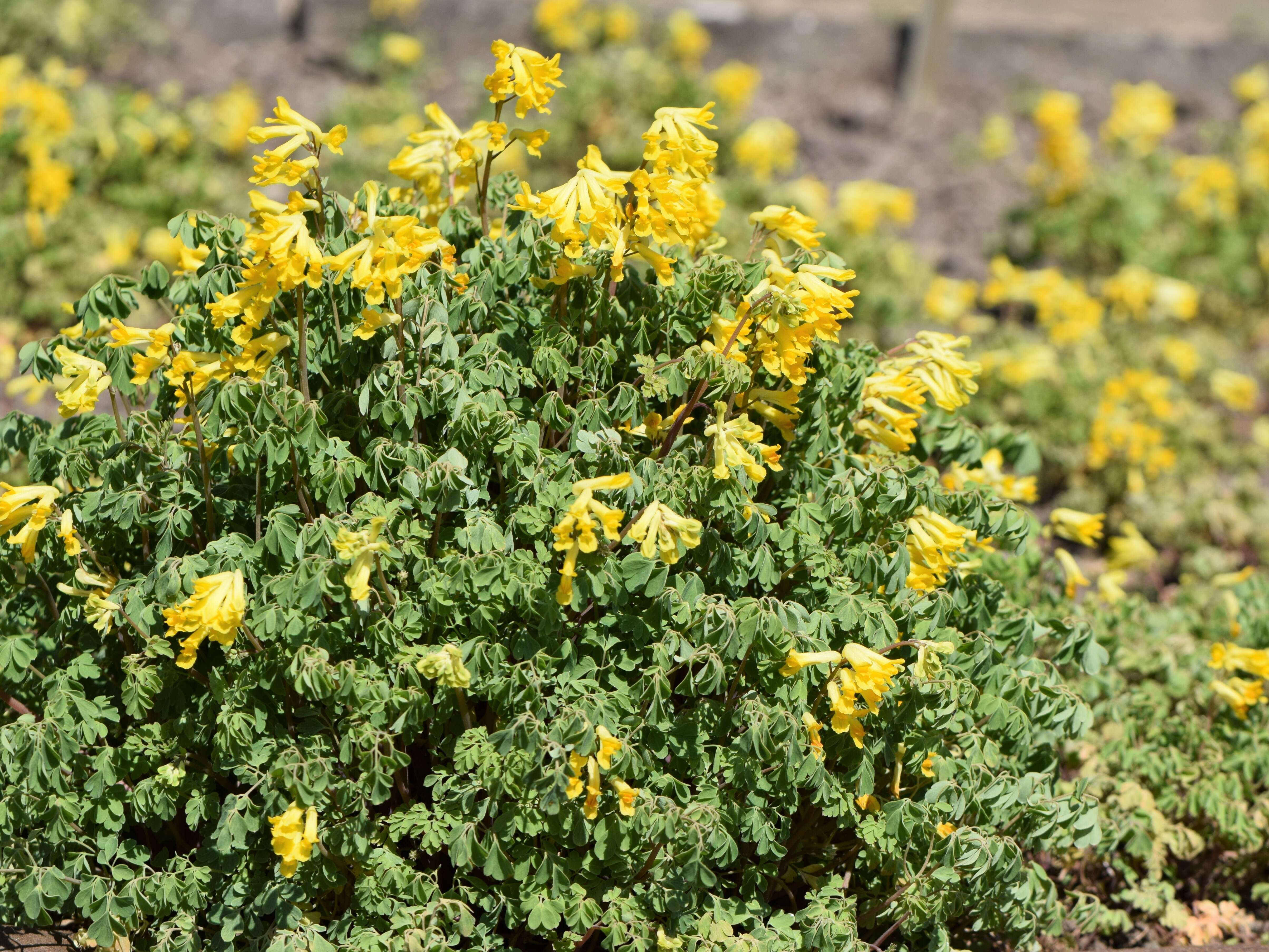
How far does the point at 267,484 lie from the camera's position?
246 centimetres

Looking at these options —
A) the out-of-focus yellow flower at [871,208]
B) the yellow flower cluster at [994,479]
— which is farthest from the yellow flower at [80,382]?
the out-of-focus yellow flower at [871,208]

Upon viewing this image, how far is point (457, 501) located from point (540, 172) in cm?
461

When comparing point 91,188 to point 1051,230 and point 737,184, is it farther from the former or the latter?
point 1051,230

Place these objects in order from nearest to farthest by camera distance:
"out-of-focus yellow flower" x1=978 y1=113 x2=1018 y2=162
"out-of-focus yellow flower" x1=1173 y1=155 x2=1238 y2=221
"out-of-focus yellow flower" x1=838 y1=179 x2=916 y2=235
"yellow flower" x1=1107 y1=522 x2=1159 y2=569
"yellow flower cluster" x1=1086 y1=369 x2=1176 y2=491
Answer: "yellow flower" x1=1107 y1=522 x2=1159 y2=569 → "yellow flower cluster" x1=1086 y1=369 x2=1176 y2=491 → "out-of-focus yellow flower" x1=838 y1=179 x2=916 y2=235 → "out-of-focus yellow flower" x1=1173 y1=155 x2=1238 y2=221 → "out-of-focus yellow flower" x1=978 y1=113 x2=1018 y2=162

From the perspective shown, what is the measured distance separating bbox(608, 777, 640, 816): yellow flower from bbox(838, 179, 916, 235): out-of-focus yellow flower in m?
4.38

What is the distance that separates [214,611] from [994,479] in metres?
1.92

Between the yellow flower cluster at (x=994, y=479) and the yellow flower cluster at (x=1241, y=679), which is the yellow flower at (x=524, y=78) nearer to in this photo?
the yellow flower cluster at (x=994, y=479)

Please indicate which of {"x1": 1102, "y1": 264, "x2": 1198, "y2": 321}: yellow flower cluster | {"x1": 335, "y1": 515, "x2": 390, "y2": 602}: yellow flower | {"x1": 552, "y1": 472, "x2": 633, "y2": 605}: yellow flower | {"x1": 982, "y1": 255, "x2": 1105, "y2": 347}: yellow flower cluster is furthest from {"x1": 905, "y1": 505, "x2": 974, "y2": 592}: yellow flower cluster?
{"x1": 1102, "y1": 264, "x2": 1198, "y2": 321}: yellow flower cluster

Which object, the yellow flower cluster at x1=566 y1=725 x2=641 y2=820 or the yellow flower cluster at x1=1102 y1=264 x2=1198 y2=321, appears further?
the yellow flower cluster at x1=1102 y1=264 x2=1198 y2=321

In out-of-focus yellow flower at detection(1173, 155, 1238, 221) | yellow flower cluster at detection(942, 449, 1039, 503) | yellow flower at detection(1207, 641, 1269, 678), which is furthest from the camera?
out-of-focus yellow flower at detection(1173, 155, 1238, 221)

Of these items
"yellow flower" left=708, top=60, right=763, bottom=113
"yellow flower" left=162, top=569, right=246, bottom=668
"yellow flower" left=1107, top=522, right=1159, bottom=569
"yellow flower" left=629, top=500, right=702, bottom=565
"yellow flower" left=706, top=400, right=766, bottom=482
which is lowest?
"yellow flower" left=1107, top=522, right=1159, bottom=569

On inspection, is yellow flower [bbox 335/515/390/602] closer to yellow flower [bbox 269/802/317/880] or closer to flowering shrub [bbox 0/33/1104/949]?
flowering shrub [bbox 0/33/1104/949]

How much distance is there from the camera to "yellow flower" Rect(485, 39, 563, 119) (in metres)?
2.31

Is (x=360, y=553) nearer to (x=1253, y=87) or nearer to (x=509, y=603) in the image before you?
(x=509, y=603)
